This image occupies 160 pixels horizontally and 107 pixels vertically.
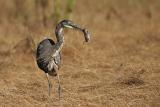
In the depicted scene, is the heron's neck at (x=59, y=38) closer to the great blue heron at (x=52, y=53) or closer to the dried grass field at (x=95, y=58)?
the great blue heron at (x=52, y=53)

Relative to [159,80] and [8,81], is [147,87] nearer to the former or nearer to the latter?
[159,80]

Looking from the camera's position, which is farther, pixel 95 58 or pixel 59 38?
pixel 95 58

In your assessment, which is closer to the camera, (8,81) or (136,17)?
(8,81)

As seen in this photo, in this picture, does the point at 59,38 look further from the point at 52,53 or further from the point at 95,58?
the point at 95,58

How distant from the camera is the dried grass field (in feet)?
28.3

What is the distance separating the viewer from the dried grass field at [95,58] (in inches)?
340

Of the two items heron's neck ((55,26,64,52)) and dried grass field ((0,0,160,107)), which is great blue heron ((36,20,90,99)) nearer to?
heron's neck ((55,26,64,52))

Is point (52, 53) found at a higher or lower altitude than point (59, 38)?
lower

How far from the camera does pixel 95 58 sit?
11.1m

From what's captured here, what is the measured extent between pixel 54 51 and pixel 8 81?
1.39 meters

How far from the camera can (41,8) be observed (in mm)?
14609

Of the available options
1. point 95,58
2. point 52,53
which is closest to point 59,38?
point 52,53

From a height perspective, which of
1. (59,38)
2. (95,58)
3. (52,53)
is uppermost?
(95,58)

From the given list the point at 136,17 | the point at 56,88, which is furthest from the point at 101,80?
the point at 136,17
